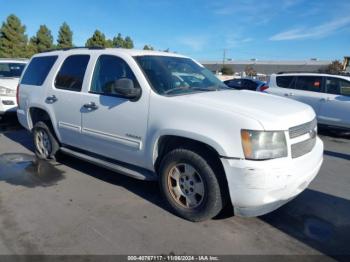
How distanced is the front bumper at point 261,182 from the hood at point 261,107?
1.24ft

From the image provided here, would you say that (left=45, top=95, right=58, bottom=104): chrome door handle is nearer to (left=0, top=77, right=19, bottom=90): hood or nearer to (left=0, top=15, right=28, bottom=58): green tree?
(left=0, top=77, right=19, bottom=90): hood

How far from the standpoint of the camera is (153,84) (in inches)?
148

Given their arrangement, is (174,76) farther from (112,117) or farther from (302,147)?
(302,147)

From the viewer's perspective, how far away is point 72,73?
4781mm

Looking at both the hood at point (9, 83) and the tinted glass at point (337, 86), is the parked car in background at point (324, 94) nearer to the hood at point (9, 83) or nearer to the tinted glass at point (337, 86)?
the tinted glass at point (337, 86)

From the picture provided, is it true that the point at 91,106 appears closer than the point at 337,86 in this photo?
Yes

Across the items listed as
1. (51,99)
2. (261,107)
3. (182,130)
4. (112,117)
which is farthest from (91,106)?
(261,107)

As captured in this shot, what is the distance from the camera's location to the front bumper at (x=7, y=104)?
8.22 m

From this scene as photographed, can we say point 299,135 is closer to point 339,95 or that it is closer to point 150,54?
point 150,54

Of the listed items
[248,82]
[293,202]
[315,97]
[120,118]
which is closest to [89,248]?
[120,118]

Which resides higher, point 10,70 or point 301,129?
point 10,70

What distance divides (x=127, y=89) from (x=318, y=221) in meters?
2.71

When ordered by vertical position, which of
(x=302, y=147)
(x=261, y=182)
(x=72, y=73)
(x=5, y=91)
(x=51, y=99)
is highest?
(x=72, y=73)

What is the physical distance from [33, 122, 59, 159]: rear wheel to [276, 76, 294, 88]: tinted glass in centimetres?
714
